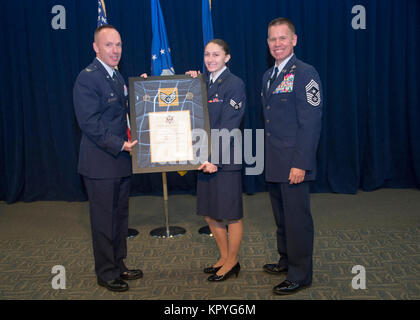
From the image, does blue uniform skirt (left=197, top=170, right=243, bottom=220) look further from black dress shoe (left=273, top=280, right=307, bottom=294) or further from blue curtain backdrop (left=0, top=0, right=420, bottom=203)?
blue curtain backdrop (left=0, top=0, right=420, bottom=203)

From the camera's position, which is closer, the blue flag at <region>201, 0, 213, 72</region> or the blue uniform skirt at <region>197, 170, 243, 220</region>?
the blue uniform skirt at <region>197, 170, 243, 220</region>

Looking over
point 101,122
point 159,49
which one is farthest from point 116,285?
point 159,49

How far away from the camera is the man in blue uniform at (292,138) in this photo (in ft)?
7.55

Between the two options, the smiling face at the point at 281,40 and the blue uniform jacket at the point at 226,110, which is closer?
the smiling face at the point at 281,40

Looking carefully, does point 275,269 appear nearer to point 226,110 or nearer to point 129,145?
point 226,110

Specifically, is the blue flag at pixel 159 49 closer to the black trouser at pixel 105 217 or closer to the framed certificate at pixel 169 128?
the framed certificate at pixel 169 128

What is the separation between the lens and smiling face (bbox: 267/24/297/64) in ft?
7.77

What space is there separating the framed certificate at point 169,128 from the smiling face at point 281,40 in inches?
22.4

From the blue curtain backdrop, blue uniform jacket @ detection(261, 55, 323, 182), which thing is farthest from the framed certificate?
the blue curtain backdrop

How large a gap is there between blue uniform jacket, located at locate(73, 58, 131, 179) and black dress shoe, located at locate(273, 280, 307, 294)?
1.33 m

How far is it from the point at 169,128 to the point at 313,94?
1.01m

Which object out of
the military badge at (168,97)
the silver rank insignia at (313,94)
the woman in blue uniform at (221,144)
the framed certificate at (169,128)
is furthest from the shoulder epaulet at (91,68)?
the silver rank insignia at (313,94)
